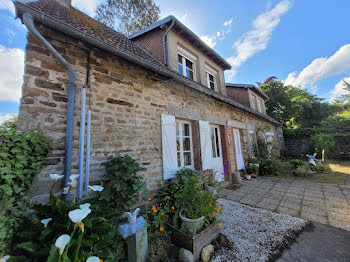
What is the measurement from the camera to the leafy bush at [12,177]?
105 cm

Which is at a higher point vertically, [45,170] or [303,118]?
[303,118]

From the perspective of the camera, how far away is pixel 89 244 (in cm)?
114

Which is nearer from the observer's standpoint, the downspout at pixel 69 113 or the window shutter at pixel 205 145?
the downspout at pixel 69 113

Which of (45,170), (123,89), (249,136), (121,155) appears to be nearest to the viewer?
(45,170)

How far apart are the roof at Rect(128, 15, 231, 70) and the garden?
445cm

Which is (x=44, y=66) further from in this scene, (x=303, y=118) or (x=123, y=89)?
(x=303, y=118)

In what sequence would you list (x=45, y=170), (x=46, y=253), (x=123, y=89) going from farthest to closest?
(x=123, y=89), (x=45, y=170), (x=46, y=253)

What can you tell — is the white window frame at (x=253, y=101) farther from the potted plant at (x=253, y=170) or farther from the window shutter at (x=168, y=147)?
the window shutter at (x=168, y=147)

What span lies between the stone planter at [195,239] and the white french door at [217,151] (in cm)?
290

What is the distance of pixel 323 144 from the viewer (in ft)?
33.6

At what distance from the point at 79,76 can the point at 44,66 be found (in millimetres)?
420

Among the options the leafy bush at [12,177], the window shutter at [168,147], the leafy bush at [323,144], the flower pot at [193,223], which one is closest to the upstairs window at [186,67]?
the window shutter at [168,147]

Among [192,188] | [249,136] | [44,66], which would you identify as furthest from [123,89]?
[249,136]

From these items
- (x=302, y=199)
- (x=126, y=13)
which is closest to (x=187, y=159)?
(x=302, y=199)
